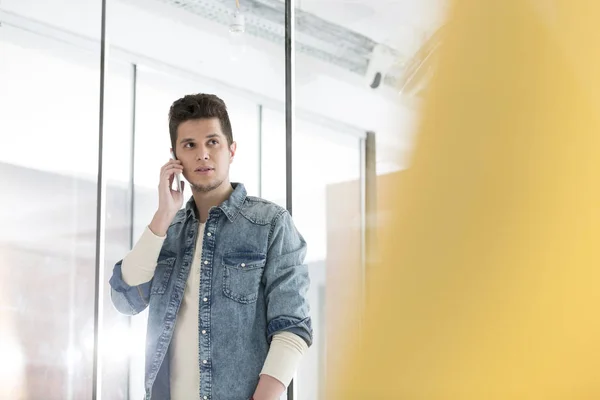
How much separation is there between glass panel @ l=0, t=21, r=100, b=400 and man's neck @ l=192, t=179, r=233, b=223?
1.50 m

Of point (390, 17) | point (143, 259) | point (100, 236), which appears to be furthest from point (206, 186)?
point (100, 236)

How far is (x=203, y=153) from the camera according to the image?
215cm

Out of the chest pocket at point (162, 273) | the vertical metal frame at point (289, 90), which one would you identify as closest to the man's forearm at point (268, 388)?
the chest pocket at point (162, 273)

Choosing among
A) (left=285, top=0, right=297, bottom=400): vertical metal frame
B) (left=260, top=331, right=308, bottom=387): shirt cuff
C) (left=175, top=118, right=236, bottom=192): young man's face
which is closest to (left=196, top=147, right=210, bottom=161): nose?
(left=175, top=118, right=236, bottom=192): young man's face

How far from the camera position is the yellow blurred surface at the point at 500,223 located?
2.27m

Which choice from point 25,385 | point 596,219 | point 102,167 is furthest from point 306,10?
point 25,385

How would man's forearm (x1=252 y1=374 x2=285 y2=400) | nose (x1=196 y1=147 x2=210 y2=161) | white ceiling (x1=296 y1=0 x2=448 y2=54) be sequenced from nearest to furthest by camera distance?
1. man's forearm (x1=252 y1=374 x2=285 y2=400)
2. nose (x1=196 y1=147 x2=210 y2=161)
3. white ceiling (x1=296 y1=0 x2=448 y2=54)

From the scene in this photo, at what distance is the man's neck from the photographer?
217 centimetres

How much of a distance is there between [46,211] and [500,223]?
2284 mm

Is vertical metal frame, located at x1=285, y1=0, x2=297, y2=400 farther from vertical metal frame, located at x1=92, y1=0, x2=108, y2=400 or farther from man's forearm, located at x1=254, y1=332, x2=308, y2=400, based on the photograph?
man's forearm, located at x1=254, y1=332, x2=308, y2=400

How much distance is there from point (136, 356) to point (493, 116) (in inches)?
79.2

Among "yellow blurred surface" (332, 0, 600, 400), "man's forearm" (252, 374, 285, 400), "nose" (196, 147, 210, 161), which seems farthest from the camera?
"yellow blurred surface" (332, 0, 600, 400)

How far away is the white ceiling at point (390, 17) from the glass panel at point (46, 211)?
130 cm

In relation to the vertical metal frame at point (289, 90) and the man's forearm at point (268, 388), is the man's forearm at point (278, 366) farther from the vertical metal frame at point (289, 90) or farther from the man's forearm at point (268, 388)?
the vertical metal frame at point (289, 90)
